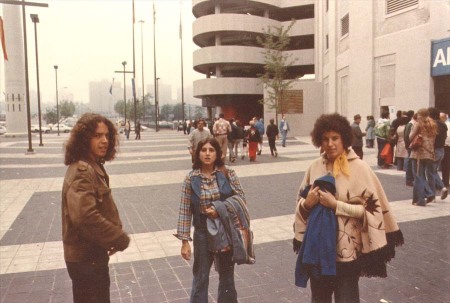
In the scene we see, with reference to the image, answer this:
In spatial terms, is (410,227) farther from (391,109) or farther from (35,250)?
(391,109)

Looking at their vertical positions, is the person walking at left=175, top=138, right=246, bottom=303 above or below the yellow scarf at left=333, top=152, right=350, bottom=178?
below

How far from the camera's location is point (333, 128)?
2900 mm

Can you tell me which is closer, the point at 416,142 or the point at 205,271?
the point at 205,271

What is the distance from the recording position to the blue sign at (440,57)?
669 inches

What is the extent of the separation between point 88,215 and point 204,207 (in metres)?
1.13

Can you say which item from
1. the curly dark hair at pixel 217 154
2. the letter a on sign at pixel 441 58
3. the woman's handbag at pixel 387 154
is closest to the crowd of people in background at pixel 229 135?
the woman's handbag at pixel 387 154

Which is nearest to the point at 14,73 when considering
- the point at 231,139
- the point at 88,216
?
the point at 231,139

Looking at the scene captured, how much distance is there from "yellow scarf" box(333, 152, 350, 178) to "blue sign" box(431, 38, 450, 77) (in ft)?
54.5

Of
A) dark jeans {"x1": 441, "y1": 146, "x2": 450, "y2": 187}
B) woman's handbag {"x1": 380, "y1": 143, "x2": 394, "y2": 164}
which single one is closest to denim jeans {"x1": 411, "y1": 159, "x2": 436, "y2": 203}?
dark jeans {"x1": 441, "y1": 146, "x2": 450, "y2": 187}

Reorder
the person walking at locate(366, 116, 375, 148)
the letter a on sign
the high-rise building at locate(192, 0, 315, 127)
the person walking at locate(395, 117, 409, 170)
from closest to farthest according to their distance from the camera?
the person walking at locate(395, 117, 409, 170) < the letter a on sign < the person walking at locate(366, 116, 375, 148) < the high-rise building at locate(192, 0, 315, 127)

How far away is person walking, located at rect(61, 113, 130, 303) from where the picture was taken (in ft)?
8.36

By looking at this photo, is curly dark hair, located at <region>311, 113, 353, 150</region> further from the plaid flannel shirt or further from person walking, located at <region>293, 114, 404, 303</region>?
the plaid flannel shirt

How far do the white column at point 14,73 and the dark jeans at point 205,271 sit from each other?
43.3m

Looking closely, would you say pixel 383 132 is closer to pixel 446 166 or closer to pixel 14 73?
pixel 446 166
